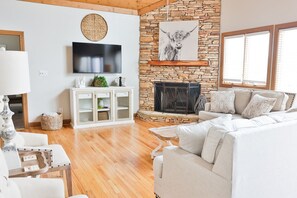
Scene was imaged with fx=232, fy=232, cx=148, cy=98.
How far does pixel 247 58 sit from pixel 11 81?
4.57m

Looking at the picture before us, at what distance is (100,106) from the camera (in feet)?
17.9

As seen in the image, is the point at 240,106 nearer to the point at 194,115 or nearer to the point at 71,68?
the point at 194,115

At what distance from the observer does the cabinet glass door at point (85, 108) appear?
5.18 metres

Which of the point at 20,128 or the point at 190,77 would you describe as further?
the point at 190,77

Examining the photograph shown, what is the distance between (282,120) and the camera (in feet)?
6.46

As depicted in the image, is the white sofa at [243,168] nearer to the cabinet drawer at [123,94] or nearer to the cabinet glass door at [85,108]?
the cabinet glass door at [85,108]

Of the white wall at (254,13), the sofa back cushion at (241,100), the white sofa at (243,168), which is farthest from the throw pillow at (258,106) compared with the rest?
the white sofa at (243,168)

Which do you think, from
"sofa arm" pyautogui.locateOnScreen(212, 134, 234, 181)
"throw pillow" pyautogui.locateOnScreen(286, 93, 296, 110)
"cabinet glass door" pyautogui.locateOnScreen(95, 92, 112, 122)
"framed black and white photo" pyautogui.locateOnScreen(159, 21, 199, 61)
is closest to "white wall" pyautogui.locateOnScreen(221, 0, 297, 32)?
"framed black and white photo" pyautogui.locateOnScreen(159, 21, 199, 61)

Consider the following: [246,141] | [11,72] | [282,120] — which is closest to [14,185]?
[11,72]

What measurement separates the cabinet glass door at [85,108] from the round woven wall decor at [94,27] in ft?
4.65

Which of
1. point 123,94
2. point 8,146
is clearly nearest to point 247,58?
point 123,94

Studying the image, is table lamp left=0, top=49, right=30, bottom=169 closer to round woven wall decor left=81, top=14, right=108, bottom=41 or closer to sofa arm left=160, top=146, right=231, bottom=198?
sofa arm left=160, top=146, right=231, bottom=198

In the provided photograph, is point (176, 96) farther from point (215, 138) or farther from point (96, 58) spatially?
point (215, 138)

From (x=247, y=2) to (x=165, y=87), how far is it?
258cm
